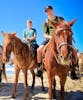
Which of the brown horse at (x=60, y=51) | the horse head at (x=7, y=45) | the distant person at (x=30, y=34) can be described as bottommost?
the brown horse at (x=60, y=51)

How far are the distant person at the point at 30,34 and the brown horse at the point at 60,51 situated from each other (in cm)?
288

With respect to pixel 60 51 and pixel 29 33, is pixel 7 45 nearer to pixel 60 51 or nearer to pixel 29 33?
pixel 29 33

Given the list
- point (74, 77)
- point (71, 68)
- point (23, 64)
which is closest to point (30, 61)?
point (23, 64)

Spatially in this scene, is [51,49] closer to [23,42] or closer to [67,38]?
[67,38]

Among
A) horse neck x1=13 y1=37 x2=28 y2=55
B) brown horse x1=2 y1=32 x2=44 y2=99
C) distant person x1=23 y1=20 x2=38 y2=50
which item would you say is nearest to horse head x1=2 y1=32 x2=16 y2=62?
brown horse x1=2 y1=32 x2=44 y2=99

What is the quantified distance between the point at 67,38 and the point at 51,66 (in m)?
1.17

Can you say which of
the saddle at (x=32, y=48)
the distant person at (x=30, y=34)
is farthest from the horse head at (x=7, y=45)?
the distant person at (x=30, y=34)

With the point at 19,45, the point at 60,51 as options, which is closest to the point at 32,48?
the point at 19,45

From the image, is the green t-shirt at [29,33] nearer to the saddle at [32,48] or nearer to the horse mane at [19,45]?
the saddle at [32,48]

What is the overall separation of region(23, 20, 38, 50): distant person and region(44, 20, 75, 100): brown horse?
288 cm

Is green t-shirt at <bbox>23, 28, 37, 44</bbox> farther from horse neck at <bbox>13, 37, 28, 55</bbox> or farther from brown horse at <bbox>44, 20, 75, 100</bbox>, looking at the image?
brown horse at <bbox>44, 20, 75, 100</bbox>

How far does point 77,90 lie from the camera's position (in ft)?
41.8

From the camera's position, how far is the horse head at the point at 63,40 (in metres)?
7.26

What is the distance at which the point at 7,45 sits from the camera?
987 centimetres
